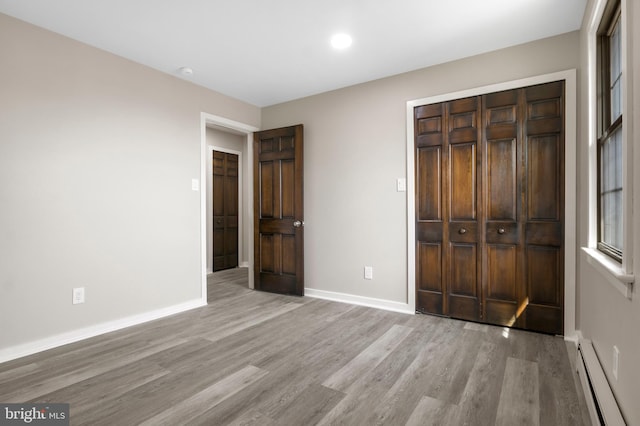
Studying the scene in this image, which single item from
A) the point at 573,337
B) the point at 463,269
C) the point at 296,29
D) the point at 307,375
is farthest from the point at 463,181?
the point at 307,375

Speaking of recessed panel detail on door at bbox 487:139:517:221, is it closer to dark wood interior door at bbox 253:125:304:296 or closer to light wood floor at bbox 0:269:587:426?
light wood floor at bbox 0:269:587:426

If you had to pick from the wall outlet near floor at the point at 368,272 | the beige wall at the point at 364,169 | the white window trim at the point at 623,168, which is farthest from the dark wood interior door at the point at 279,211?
the white window trim at the point at 623,168

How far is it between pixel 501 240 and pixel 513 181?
20.2 inches

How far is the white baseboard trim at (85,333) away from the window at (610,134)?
3.53 meters

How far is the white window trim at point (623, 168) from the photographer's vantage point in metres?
1.30

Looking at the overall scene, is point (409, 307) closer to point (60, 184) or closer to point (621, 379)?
point (621, 379)

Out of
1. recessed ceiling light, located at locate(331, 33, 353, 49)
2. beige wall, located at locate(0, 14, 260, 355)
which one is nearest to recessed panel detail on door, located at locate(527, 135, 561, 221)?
recessed ceiling light, located at locate(331, 33, 353, 49)

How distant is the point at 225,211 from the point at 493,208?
173 inches

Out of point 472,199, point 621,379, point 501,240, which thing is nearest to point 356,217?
point 472,199

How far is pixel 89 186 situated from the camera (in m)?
2.77

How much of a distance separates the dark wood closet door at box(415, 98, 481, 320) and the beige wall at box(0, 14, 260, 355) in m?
2.40

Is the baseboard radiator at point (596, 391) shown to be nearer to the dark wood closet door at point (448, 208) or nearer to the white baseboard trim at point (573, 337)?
the white baseboard trim at point (573, 337)

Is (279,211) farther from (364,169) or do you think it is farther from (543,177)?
(543,177)

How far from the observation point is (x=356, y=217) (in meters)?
3.70
